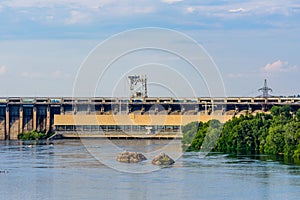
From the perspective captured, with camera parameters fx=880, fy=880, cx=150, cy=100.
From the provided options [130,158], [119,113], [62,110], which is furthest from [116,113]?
[130,158]

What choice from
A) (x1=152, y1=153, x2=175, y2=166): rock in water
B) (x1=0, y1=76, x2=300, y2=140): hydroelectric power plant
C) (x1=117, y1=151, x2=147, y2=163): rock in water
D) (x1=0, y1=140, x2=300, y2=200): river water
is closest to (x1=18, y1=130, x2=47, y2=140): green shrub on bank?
(x1=0, y1=76, x2=300, y2=140): hydroelectric power plant

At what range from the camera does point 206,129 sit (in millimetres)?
57719

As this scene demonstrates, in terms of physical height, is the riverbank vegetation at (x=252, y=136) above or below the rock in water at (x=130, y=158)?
above

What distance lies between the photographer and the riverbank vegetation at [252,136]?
47.7m

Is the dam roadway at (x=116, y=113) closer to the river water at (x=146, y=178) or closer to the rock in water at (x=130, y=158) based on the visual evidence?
the river water at (x=146, y=178)

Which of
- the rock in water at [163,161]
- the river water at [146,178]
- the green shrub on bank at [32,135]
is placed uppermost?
the green shrub on bank at [32,135]

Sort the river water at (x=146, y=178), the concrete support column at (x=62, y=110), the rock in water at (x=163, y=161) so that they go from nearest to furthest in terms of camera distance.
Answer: the river water at (x=146, y=178), the rock in water at (x=163, y=161), the concrete support column at (x=62, y=110)

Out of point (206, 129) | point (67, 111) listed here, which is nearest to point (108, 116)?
point (67, 111)

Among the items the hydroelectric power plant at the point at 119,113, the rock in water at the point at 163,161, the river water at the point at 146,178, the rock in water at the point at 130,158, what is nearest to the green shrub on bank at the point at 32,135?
the hydroelectric power plant at the point at 119,113

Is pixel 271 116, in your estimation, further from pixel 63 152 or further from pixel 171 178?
pixel 171 178

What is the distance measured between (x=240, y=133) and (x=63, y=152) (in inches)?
423

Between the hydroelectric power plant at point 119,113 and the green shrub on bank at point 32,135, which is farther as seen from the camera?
the hydroelectric power plant at point 119,113

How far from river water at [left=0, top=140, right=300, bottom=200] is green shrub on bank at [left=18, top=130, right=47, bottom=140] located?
79.2 feet

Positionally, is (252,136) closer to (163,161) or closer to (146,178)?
(163,161)
